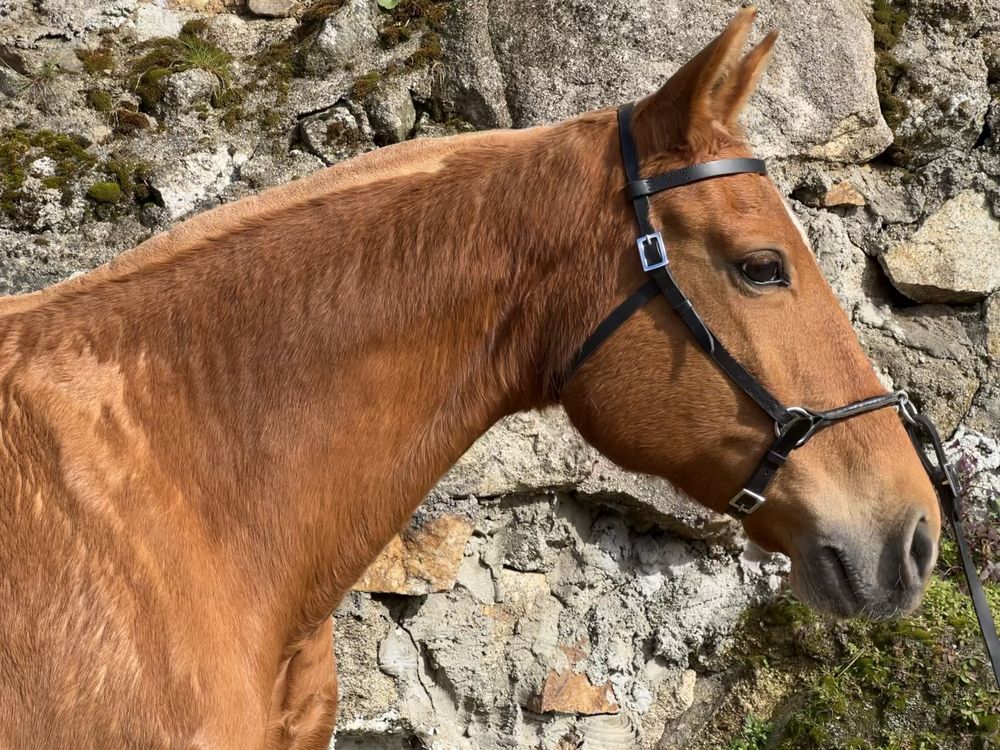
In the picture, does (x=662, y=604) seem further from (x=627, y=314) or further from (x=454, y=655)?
(x=627, y=314)

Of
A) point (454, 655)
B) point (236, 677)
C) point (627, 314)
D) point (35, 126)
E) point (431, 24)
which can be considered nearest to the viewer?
point (236, 677)

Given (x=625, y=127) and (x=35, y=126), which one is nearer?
(x=625, y=127)

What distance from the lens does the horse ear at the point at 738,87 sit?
1.76 metres

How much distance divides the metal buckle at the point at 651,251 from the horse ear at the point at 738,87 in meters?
0.32

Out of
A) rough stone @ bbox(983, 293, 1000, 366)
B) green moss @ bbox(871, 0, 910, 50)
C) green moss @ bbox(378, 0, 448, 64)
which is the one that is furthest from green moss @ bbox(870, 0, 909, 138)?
green moss @ bbox(378, 0, 448, 64)

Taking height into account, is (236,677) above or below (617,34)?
below

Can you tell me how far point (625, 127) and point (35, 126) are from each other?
2.63m

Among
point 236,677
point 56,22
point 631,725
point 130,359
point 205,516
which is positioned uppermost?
point 56,22

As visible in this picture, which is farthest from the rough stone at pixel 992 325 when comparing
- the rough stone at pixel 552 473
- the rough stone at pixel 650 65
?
the rough stone at pixel 552 473

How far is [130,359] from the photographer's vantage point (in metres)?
1.70

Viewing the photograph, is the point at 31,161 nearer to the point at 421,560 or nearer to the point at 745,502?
the point at 421,560

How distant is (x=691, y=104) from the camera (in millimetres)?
1693

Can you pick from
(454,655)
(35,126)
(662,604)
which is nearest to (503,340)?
(454,655)

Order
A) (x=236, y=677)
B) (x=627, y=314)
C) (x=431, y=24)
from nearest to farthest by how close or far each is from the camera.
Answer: (x=236, y=677)
(x=627, y=314)
(x=431, y=24)
